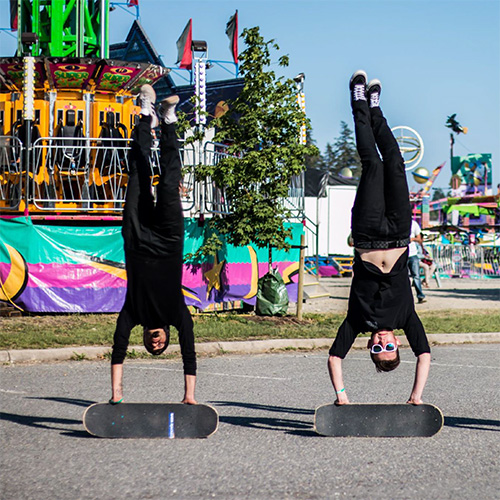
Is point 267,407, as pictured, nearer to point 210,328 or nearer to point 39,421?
point 39,421

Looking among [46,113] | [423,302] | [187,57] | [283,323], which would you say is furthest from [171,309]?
[187,57]

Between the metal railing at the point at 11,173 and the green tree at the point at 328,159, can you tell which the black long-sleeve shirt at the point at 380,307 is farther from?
the green tree at the point at 328,159

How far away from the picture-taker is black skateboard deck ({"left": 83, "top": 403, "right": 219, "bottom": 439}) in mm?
6012

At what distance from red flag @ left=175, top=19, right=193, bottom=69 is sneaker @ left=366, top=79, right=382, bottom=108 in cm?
1759

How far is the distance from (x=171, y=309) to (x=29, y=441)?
1430 mm

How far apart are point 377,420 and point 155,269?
205cm

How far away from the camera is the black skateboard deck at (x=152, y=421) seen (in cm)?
601

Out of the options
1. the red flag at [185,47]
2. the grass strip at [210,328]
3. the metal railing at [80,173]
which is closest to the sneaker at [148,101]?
the grass strip at [210,328]

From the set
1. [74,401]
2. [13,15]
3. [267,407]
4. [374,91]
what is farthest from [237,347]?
[13,15]

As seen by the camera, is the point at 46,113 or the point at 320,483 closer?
the point at 320,483

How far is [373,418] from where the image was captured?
6.14 meters

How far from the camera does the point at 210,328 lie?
39.8 ft

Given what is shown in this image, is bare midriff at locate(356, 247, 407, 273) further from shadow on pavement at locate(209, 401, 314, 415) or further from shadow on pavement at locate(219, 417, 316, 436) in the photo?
shadow on pavement at locate(209, 401, 314, 415)

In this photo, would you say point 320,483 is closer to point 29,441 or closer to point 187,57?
point 29,441
